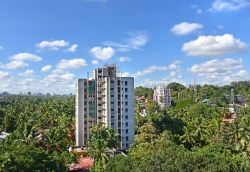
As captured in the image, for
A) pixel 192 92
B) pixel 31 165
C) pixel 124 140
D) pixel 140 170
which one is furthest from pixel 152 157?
pixel 192 92

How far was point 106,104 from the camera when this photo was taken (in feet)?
228

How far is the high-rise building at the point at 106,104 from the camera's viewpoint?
227 ft

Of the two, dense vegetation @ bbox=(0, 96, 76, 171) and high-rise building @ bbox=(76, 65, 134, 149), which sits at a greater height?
high-rise building @ bbox=(76, 65, 134, 149)

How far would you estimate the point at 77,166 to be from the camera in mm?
58031

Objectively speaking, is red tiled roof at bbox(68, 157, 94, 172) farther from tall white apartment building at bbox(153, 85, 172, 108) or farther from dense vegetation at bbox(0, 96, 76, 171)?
tall white apartment building at bbox(153, 85, 172, 108)

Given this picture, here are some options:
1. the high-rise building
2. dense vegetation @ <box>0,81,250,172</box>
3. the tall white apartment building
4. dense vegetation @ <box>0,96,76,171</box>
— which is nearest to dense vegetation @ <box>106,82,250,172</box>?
dense vegetation @ <box>0,81,250,172</box>

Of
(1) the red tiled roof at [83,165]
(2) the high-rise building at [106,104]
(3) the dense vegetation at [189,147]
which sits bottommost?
(1) the red tiled roof at [83,165]

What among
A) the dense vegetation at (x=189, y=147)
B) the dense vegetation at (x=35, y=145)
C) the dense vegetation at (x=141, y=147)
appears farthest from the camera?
the dense vegetation at (x=35, y=145)

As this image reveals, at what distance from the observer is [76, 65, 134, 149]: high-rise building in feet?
227

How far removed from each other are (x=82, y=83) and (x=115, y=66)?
286 inches

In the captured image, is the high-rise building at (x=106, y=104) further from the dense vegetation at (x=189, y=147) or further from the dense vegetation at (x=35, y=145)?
the dense vegetation at (x=35, y=145)

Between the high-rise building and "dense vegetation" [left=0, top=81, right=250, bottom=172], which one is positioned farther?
the high-rise building

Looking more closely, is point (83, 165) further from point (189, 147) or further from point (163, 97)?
point (163, 97)

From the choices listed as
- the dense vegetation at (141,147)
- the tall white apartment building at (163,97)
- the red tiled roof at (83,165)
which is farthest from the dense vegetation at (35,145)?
the tall white apartment building at (163,97)
